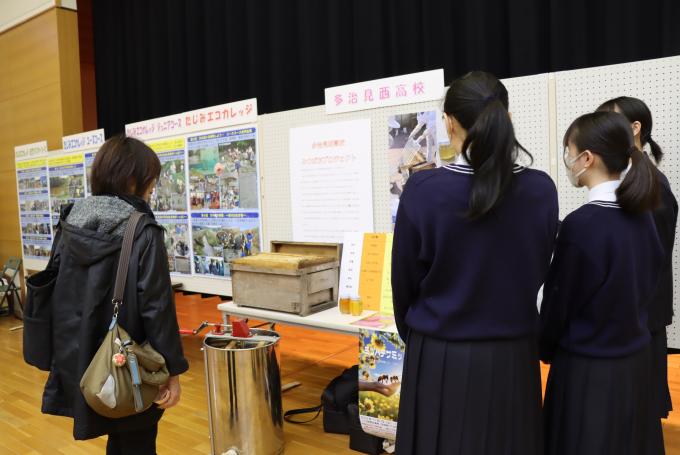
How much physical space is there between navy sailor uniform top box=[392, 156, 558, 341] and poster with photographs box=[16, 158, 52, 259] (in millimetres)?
5014

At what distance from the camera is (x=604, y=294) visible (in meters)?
1.26

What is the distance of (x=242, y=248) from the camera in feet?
11.0

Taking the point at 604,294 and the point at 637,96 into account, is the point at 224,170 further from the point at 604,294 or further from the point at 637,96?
the point at 604,294

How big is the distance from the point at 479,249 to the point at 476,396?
346 millimetres

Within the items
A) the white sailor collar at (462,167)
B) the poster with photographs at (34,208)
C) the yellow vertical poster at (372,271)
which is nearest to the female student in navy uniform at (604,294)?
the white sailor collar at (462,167)

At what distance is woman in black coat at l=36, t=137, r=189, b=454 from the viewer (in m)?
1.49

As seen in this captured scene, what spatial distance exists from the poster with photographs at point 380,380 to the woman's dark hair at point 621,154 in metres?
1.20

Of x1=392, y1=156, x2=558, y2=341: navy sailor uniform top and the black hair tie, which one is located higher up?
the black hair tie

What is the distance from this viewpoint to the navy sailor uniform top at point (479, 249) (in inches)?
43.5

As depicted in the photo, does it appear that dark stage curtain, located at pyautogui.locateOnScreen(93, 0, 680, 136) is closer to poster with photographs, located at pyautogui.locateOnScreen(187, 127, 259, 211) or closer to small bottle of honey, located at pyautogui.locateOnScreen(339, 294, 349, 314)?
poster with photographs, located at pyautogui.locateOnScreen(187, 127, 259, 211)

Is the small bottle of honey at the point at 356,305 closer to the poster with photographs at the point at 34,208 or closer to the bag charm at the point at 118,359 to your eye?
the bag charm at the point at 118,359

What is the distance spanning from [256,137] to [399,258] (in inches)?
86.6

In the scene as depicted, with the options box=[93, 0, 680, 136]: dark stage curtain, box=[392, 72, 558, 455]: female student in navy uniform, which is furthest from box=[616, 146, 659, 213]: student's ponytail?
box=[93, 0, 680, 136]: dark stage curtain

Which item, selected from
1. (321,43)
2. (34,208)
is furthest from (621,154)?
(34,208)
